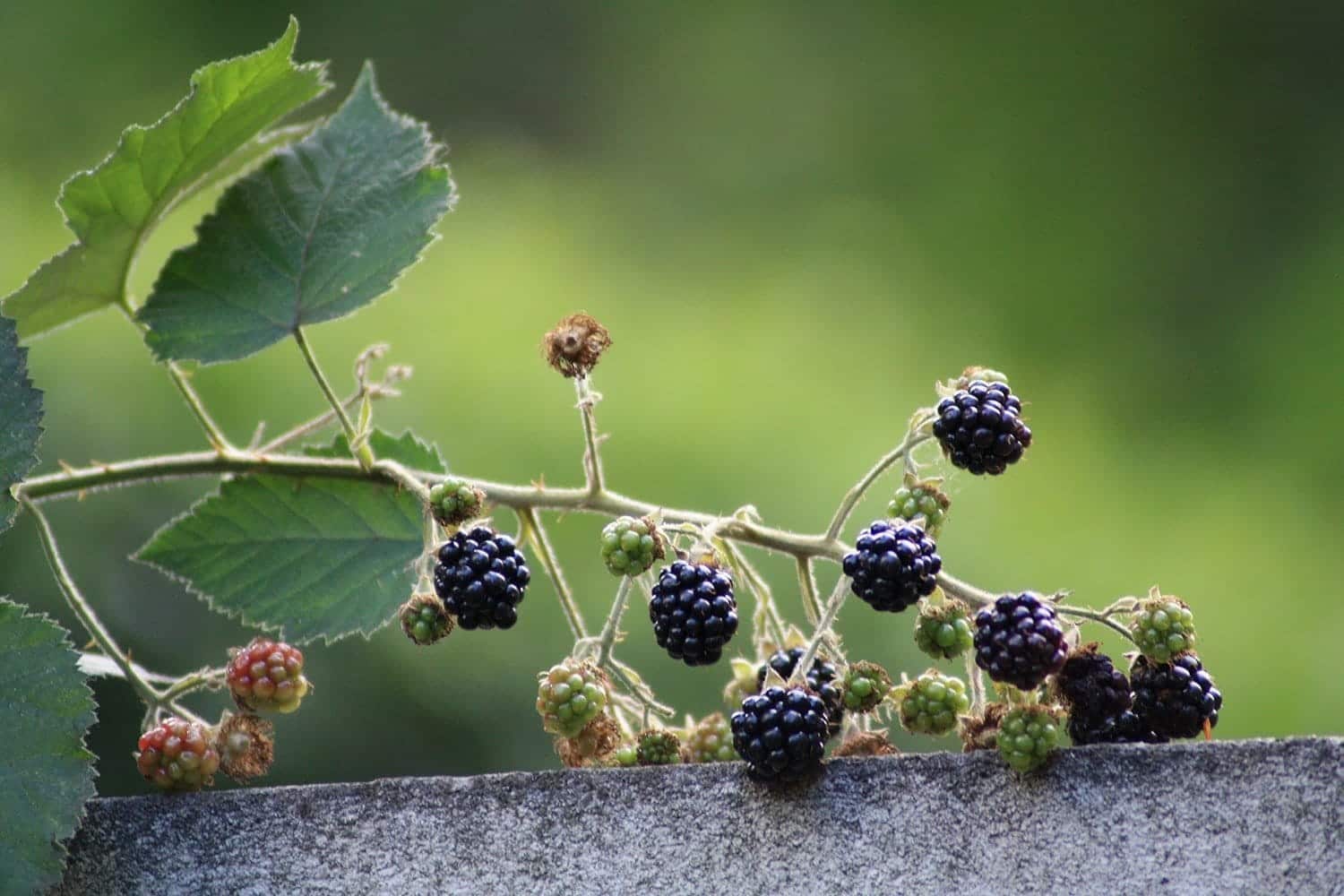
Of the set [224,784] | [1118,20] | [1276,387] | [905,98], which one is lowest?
[224,784]

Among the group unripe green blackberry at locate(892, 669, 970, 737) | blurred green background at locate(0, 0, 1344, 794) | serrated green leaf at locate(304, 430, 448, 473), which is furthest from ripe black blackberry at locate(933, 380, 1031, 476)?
blurred green background at locate(0, 0, 1344, 794)

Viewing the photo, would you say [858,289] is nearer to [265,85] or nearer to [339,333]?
[339,333]

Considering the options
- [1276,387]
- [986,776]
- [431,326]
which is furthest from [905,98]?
[986,776]

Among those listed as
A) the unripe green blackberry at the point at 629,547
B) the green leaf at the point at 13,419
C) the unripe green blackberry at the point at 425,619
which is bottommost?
the unripe green blackberry at the point at 425,619

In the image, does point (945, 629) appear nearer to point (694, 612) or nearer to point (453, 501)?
point (694, 612)

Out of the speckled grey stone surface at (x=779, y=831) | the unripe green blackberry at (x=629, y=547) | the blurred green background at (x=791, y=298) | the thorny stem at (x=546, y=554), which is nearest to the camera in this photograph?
the speckled grey stone surface at (x=779, y=831)

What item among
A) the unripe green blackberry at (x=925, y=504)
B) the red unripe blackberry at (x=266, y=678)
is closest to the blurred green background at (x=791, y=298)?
the red unripe blackberry at (x=266, y=678)

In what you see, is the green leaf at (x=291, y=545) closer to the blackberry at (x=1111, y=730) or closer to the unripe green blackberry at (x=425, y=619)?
the unripe green blackberry at (x=425, y=619)
